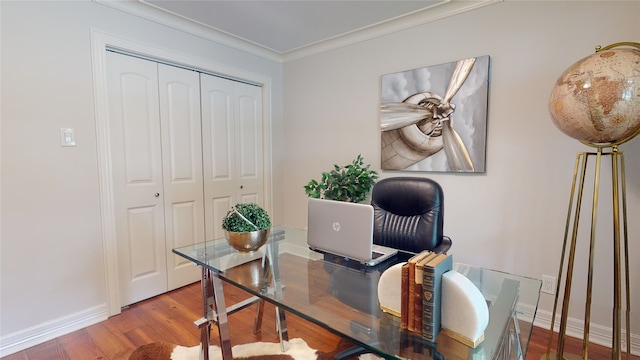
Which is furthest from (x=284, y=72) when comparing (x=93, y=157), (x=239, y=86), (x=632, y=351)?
(x=632, y=351)

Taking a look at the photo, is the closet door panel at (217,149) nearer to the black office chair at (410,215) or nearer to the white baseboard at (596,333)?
the black office chair at (410,215)

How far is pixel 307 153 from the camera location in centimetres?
320

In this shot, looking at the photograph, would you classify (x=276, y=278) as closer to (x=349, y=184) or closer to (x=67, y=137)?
(x=349, y=184)

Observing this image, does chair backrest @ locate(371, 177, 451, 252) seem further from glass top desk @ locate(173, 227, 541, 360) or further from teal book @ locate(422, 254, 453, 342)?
teal book @ locate(422, 254, 453, 342)

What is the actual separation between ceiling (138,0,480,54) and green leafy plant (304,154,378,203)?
1133 mm

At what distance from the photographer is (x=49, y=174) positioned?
1.89 meters

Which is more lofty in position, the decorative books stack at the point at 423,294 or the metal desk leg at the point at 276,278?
the decorative books stack at the point at 423,294

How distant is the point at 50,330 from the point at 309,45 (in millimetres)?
3006

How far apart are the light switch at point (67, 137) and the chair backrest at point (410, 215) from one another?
2.04m

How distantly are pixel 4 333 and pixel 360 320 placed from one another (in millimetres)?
2193

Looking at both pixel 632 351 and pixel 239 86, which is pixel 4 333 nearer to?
pixel 239 86

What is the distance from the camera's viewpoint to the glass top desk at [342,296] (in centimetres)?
85

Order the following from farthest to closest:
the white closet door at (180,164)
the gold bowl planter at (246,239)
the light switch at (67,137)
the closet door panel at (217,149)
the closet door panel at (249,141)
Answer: the closet door panel at (249,141), the closet door panel at (217,149), the white closet door at (180,164), the light switch at (67,137), the gold bowl planter at (246,239)

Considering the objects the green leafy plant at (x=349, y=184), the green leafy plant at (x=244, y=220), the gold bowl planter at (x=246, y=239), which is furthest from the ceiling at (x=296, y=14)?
the gold bowl planter at (x=246, y=239)
